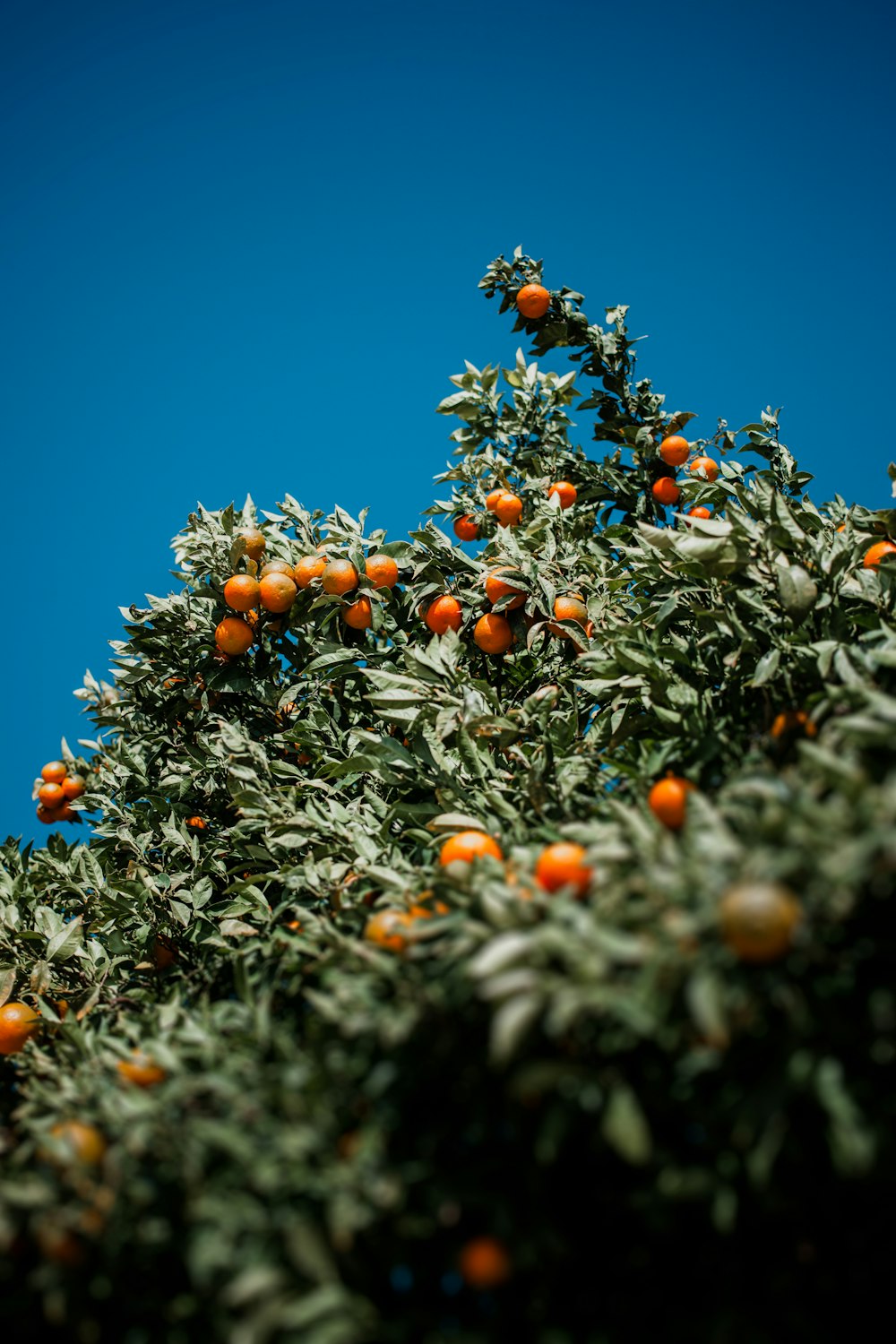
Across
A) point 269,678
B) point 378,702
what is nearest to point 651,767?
point 378,702

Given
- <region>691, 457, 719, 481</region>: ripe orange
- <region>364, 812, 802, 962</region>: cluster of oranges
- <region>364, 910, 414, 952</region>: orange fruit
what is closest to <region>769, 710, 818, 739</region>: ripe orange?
<region>364, 812, 802, 962</region>: cluster of oranges

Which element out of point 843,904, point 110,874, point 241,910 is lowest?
point 843,904

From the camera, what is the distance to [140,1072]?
5.84 feet

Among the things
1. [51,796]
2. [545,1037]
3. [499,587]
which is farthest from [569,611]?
[51,796]

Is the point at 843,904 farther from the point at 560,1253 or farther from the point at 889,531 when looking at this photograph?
the point at 889,531

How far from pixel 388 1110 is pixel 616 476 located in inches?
133

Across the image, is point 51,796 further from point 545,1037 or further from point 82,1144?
point 545,1037

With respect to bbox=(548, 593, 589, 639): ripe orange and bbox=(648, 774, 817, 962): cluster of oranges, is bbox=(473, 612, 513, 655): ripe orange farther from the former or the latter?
bbox=(648, 774, 817, 962): cluster of oranges

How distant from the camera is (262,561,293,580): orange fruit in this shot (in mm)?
Answer: 3332

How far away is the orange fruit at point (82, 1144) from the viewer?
1400 mm

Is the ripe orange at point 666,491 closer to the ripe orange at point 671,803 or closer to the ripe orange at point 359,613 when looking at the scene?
the ripe orange at point 359,613

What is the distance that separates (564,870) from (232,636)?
6.77 ft

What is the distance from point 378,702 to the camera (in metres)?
2.55

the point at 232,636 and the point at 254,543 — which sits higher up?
the point at 254,543
